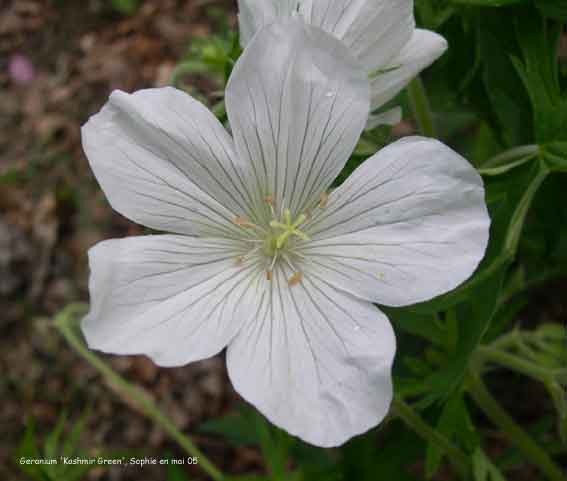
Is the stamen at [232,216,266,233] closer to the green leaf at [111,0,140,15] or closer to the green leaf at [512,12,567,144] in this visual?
the green leaf at [512,12,567,144]

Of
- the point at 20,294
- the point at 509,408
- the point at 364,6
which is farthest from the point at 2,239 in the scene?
the point at 364,6

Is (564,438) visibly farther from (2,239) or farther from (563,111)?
(2,239)

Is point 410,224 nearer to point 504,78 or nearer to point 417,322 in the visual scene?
point 417,322

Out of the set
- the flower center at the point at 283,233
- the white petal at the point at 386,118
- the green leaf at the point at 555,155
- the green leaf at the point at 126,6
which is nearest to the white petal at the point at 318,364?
the flower center at the point at 283,233

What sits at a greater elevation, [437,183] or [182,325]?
[437,183]

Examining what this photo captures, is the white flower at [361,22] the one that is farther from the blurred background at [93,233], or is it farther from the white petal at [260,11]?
the blurred background at [93,233]
